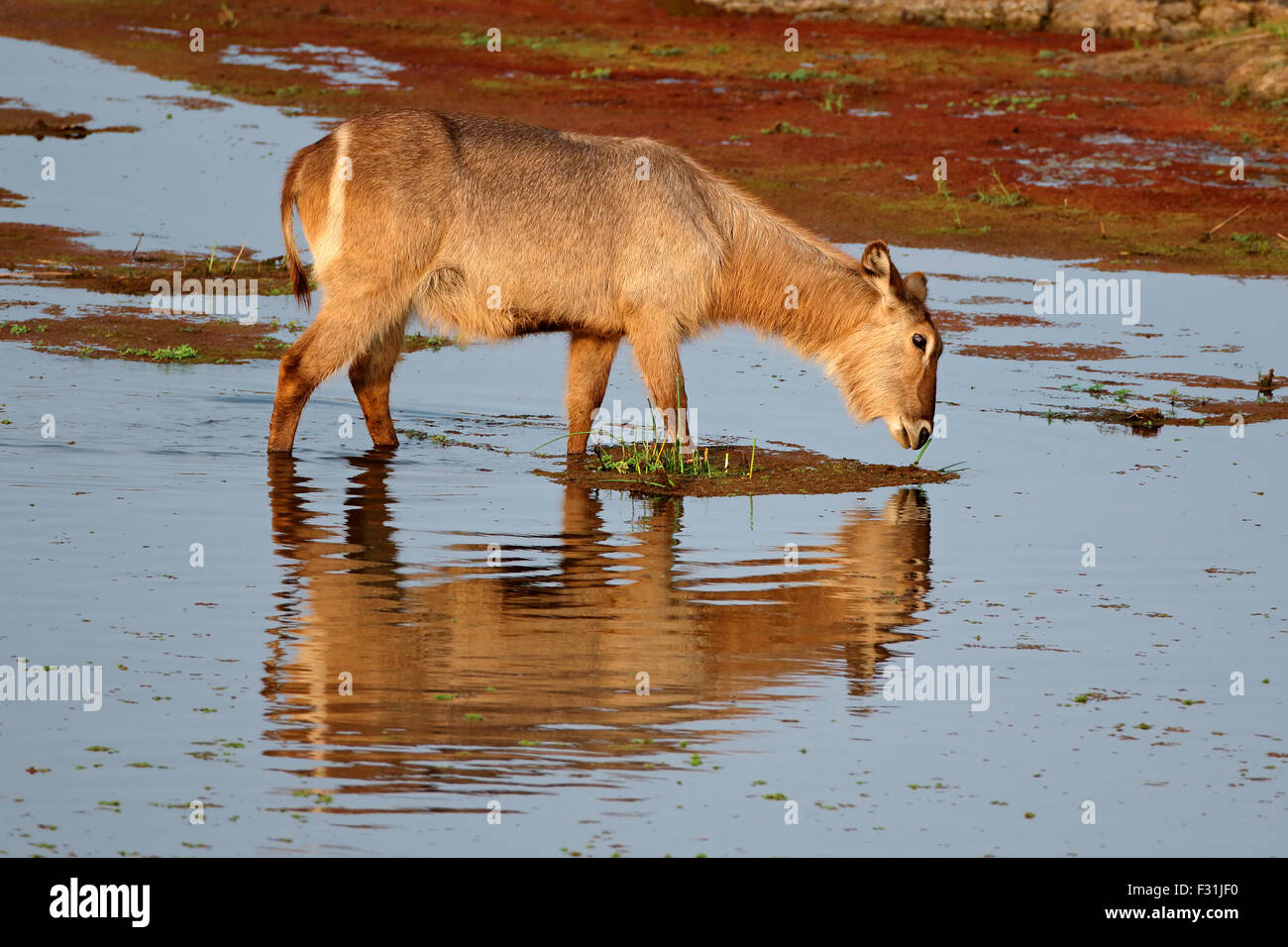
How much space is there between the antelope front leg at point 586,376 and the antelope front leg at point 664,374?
1.35 feet

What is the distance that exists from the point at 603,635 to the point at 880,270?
3.86 metres

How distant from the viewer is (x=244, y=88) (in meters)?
26.7

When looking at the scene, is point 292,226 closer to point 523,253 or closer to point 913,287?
point 523,253

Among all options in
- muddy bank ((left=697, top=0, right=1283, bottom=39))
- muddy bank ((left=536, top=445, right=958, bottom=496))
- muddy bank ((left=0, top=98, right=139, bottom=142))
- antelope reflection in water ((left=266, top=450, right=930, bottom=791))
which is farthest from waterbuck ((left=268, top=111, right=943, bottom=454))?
muddy bank ((left=697, top=0, right=1283, bottom=39))

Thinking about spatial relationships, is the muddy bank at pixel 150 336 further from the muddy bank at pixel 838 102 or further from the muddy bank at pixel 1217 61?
the muddy bank at pixel 1217 61

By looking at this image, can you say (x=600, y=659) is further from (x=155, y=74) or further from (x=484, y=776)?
(x=155, y=74)

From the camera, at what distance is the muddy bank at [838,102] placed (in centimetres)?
1862

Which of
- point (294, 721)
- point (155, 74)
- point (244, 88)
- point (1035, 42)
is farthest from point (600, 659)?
point (1035, 42)

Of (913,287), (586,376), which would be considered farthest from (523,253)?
(913,287)

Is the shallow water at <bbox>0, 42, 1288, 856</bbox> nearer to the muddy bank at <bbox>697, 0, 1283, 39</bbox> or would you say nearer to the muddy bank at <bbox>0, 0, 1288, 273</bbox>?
the muddy bank at <bbox>0, 0, 1288, 273</bbox>

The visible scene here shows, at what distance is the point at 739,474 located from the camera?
8992mm

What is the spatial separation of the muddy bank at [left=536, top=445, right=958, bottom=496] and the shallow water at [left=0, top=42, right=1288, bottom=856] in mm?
177
